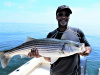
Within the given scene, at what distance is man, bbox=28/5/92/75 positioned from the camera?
2387mm

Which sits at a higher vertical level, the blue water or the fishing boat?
the fishing boat

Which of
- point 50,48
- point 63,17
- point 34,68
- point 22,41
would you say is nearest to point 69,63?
point 50,48

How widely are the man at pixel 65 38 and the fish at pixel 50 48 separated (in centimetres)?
15

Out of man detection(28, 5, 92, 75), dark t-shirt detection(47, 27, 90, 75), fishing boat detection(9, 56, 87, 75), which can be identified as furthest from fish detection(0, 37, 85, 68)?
fishing boat detection(9, 56, 87, 75)

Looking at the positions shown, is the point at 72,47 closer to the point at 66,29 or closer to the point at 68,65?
the point at 68,65

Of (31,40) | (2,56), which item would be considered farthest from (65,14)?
(2,56)

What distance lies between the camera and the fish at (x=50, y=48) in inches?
82.9

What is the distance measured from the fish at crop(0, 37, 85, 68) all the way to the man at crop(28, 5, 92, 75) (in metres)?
0.15

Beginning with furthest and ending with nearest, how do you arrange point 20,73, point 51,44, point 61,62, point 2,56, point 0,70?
point 0,70, point 20,73, point 2,56, point 61,62, point 51,44

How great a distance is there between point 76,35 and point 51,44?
68 centimetres

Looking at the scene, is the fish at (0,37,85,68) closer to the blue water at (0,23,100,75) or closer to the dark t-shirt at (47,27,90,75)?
the dark t-shirt at (47,27,90,75)

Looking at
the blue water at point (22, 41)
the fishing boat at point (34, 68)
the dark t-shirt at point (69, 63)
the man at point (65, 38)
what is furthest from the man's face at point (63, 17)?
the blue water at point (22, 41)

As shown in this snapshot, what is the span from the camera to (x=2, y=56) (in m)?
2.61

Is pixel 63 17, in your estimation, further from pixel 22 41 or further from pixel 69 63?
pixel 22 41
